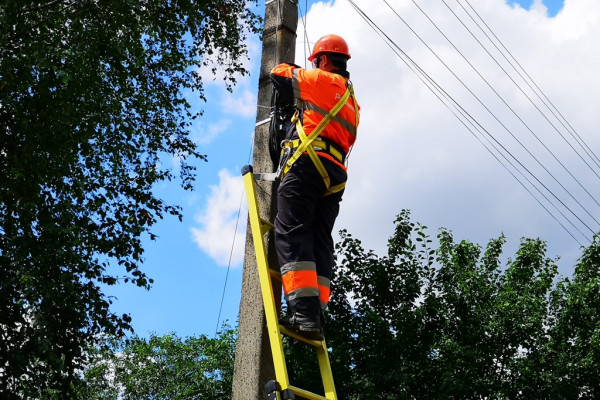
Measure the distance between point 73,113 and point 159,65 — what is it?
2728 millimetres

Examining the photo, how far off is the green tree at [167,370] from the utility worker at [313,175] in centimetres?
1574

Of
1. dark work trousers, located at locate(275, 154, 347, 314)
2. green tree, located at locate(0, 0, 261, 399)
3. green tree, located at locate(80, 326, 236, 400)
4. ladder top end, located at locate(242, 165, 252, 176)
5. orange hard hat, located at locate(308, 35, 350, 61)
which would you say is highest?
green tree, located at locate(80, 326, 236, 400)

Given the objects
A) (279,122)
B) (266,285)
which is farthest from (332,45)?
(266,285)

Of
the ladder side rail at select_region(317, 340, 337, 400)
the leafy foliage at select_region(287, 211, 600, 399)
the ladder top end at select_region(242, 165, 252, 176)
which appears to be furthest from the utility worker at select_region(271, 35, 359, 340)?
the leafy foliage at select_region(287, 211, 600, 399)

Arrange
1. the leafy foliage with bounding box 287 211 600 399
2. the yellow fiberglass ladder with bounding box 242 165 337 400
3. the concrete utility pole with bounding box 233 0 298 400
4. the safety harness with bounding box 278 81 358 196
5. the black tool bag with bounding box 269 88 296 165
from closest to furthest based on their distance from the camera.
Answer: the yellow fiberglass ladder with bounding box 242 165 337 400 < the concrete utility pole with bounding box 233 0 298 400 < the safety harness with bounding box 278 81 358 196 < the black tool bag with bounding box 269 88 296 165 < the leafy foliage with bounding box 287 211 600 399

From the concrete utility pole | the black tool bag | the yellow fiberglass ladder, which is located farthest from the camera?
the black tool bag

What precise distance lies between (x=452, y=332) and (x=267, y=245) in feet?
51.0

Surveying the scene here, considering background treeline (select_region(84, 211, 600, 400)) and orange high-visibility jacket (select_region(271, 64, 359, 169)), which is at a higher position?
background treeline (select_region(84, 211, 600, 400))

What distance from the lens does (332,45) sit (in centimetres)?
485

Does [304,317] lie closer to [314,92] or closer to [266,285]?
[266,285]

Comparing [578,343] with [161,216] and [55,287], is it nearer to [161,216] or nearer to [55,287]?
[161,216]

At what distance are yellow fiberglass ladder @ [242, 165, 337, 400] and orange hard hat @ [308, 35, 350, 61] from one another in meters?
0.88

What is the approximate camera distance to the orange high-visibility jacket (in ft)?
15.0

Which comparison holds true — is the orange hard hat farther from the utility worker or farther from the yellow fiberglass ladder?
the yellow fiberglass ladder
